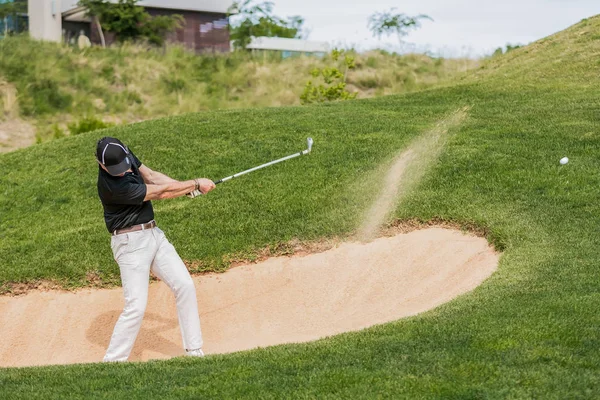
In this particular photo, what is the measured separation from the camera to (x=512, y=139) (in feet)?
55.6

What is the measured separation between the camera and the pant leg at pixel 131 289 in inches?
389

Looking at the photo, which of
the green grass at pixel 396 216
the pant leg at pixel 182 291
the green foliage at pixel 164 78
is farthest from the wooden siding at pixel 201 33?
the pant leg at pixel 182 291

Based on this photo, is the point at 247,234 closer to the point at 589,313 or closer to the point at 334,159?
the point at 334,159

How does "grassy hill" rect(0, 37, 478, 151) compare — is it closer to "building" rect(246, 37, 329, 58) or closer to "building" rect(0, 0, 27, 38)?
"building" rect(0, 0, 27, 38)

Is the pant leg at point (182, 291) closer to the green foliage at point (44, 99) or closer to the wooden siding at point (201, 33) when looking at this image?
the green foliage at point (44, 99)

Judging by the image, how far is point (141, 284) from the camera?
32.6 ft

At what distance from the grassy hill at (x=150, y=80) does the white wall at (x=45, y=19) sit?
28.4ft

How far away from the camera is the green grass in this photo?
24.9 feet

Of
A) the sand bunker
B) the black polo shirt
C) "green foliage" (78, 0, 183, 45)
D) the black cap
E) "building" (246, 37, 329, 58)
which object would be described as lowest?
the sand bunker

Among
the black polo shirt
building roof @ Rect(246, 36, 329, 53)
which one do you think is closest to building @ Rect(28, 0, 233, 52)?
building roof @ Rect(246, 36, 329, 53)

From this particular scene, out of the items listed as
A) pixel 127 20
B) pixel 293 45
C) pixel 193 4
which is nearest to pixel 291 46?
pixel 293 45

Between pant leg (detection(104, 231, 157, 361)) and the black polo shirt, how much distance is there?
0.57 ft

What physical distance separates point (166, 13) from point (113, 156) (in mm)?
43339

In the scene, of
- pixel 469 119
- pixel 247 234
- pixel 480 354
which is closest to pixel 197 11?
pixel 469 119
